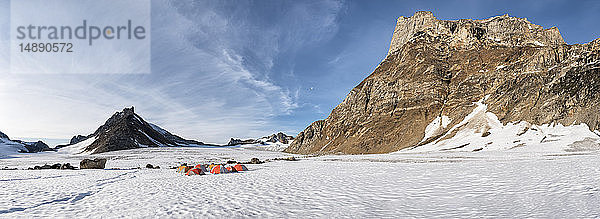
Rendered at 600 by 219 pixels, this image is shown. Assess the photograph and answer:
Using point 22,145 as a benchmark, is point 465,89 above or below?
above

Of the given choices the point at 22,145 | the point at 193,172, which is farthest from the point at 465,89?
the point at 22,145

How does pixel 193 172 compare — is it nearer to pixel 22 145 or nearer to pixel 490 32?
pixel 490 32

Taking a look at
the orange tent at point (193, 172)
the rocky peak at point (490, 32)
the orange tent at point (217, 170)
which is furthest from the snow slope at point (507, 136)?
the orange tent at point (193, 172)

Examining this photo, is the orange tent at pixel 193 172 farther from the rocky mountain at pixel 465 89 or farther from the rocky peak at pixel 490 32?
the rocky peak at pixel 490 32

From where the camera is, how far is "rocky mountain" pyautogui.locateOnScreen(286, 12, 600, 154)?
1993 inches

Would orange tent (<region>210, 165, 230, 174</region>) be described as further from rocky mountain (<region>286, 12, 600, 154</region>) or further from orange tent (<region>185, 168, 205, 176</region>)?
rocky mountain (<region>286, 12, 600, 154</region>)

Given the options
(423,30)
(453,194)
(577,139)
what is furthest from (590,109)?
(453,194)

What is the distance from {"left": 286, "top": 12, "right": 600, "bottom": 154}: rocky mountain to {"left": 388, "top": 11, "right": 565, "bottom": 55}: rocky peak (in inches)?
9.4

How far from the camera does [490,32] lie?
78.8 meters

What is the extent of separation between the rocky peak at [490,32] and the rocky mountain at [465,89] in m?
0.24

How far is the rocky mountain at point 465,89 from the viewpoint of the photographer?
50.6 m

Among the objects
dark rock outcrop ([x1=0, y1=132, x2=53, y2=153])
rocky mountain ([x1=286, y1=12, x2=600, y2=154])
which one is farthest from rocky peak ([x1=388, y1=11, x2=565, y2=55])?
dark rock outcrop ([x1=0, y1=132, x2=53, y2=153])

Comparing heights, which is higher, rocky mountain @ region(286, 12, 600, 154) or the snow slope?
rocky mountain @ region(286, 12, 600, 154)

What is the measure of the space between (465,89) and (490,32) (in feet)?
78.4
